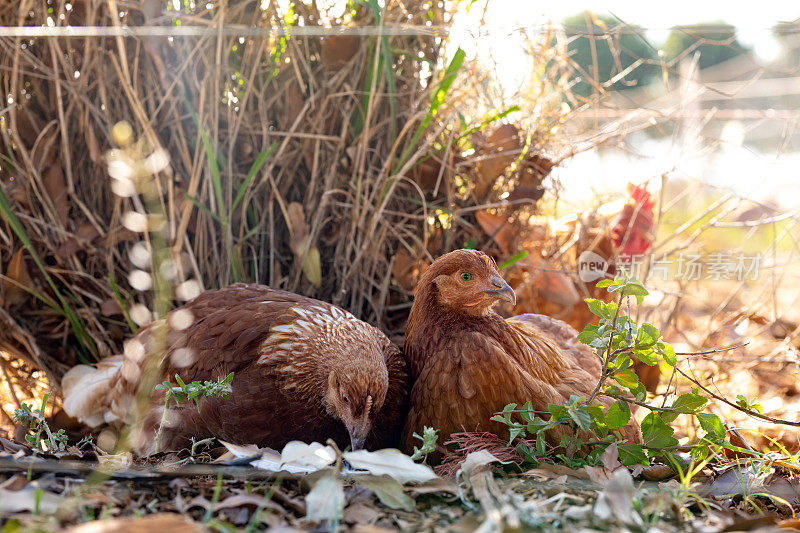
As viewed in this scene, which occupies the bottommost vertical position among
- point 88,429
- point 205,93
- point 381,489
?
point 88,429

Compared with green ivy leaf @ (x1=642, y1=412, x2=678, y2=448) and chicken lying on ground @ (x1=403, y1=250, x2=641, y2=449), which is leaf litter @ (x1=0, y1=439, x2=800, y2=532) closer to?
green ivy leaf @ (x1=642, y1=412, x2=678, y2=448)

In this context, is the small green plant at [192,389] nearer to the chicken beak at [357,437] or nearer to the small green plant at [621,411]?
the chicken beak at [357,437]

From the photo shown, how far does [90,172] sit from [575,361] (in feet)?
6.62

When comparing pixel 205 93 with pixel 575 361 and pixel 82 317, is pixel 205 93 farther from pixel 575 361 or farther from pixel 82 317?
pixel 575 361

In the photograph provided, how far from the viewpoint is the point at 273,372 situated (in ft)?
5.98

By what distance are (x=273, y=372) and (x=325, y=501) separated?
2.42ft

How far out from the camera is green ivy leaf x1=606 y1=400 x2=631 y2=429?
1537mm

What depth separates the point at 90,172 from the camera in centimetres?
259

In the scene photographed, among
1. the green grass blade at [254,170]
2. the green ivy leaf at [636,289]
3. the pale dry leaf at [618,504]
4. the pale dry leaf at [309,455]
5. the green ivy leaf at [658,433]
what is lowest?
the green ivy leaf at [658,433]

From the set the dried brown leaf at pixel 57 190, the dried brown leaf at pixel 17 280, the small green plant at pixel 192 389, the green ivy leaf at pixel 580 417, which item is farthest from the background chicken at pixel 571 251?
the dried brown leaf at pixel 17 280

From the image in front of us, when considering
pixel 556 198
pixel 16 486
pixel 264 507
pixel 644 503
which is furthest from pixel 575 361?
pixel 16 486

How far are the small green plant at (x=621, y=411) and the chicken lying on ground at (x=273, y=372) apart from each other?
1.38 ft

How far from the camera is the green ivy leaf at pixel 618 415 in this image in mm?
1537

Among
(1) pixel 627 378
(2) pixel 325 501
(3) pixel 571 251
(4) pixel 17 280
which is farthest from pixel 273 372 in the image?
(3) pixel 571 251
